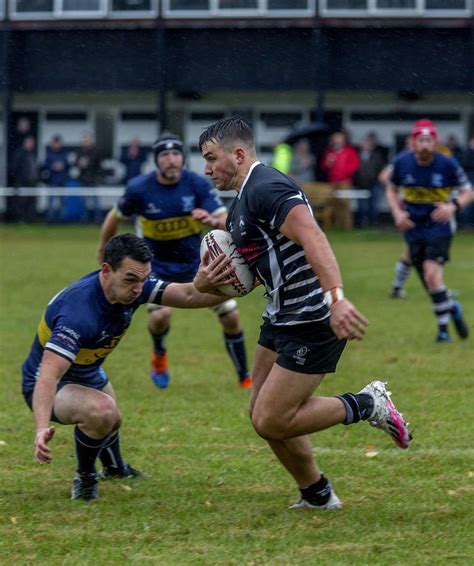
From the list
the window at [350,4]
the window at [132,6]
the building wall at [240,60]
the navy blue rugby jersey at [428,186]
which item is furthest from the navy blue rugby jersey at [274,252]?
the window at [132,6]

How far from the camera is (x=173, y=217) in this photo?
9883 millimetres

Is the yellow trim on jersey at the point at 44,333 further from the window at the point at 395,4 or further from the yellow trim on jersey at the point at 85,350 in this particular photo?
the window at the point at 395,4

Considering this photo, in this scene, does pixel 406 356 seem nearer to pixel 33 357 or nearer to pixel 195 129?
pixel 33 357

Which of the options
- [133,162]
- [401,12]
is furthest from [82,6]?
[401,12]

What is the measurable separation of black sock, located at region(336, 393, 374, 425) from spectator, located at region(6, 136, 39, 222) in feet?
73.3

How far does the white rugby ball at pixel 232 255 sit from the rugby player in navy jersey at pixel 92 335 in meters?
0.07

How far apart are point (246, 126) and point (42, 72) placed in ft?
83.7

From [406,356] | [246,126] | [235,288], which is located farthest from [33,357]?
[406,356]

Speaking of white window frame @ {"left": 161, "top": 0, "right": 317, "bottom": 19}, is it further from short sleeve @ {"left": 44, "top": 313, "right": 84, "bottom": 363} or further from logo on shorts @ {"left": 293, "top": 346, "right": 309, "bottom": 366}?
logo on shorts @ {"left": 293, "top": 346, "right": 309, "bottom": 366}

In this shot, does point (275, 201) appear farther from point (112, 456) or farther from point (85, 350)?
point (112, 456)

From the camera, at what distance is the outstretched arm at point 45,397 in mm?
5430

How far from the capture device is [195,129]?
31.2 m

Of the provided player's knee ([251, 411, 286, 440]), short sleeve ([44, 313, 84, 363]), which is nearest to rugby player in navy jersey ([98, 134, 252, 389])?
short sleeve ([44, 313, 84, 363])

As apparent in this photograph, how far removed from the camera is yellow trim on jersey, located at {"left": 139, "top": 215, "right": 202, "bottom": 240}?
9.90m
